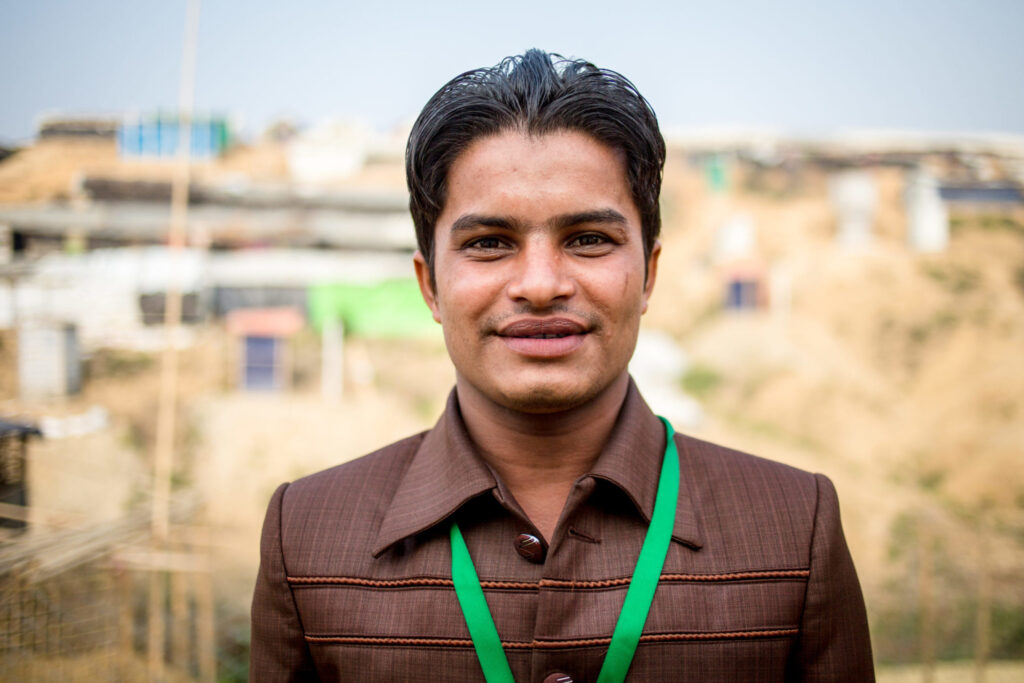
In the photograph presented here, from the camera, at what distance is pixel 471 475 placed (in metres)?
1.43

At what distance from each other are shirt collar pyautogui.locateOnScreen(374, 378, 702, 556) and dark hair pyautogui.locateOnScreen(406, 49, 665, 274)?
0.42m

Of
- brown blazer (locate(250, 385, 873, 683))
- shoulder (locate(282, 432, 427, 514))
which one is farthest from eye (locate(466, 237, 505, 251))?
shoulder (locate(282, 432, 427, 514))

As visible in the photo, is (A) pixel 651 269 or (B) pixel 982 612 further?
(B) pixel 982 612

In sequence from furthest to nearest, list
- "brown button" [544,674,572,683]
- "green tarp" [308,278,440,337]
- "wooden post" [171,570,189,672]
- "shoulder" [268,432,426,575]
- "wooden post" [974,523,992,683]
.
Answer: "green tarp" [308,278,440,337] → "wooden post" [974,523,992,683] → "wooden post" [171,570,189,672] → "shoulder" [268,432,426,575] → "brown button" [544,674,572,683]

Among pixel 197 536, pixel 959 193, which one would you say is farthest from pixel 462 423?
pixel 959 193

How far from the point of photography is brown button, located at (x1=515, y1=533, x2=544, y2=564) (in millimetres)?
1354

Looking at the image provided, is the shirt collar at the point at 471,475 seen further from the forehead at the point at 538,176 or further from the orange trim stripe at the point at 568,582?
the forehead at the point at 538,176

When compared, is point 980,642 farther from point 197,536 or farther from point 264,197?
point 264,197

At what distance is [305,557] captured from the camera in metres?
1.46

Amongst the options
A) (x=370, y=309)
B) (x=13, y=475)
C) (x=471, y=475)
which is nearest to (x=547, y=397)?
(x=471, y=475)

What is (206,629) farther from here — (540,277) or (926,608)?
(926,608)

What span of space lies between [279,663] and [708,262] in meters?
4.62

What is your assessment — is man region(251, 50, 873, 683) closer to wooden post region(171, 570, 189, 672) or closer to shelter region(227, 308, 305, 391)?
wooden post region(171, 570, 189, 672)

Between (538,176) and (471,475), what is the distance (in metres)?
0.63
